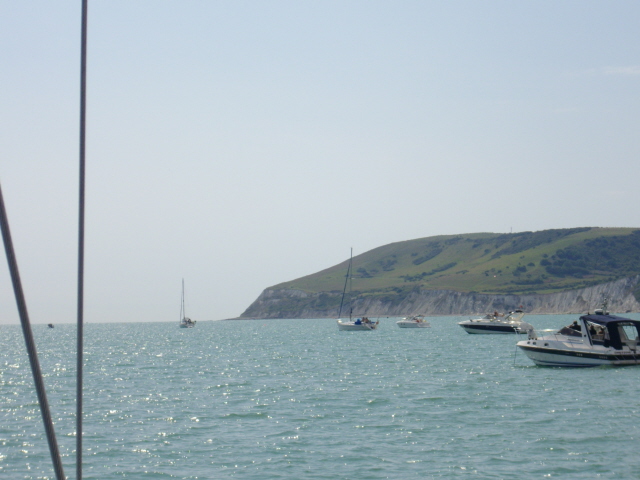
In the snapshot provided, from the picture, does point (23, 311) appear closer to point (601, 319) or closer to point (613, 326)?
point (601, 319)

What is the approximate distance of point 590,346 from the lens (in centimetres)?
4881

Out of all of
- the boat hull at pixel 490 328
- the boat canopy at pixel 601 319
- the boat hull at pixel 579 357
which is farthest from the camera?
the boat hull at pixel 490 328

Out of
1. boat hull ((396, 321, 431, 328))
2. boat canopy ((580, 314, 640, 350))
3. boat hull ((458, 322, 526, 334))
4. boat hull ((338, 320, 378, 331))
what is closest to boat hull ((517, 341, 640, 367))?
boat canopy ((580, 314, 640, 350))

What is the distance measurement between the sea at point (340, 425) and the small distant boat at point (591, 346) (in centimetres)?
88

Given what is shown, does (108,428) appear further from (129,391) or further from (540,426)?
(540,426)

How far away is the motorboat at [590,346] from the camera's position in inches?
1902

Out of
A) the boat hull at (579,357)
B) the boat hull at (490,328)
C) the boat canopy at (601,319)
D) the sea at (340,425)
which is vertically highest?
the boat canopy at (601,319)

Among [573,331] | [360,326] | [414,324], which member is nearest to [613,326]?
[573,331]

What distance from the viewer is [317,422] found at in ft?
91.8

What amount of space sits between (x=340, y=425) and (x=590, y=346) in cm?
2814

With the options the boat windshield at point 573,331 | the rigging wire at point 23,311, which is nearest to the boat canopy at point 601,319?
the boat windshield at point 573,331

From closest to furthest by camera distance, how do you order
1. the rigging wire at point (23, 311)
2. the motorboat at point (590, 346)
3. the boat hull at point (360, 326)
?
the rigging wire at point (23, 311) → the motorboat at point (590, 346) → the boat hull at point (360, 326)

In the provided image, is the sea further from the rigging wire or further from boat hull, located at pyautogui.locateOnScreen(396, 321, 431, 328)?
boat hull, located at pyautogui.locateOnScreen(396, 321, 431, 328)

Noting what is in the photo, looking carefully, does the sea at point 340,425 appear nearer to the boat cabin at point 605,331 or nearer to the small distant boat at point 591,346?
the small distant boat at point 591,346
